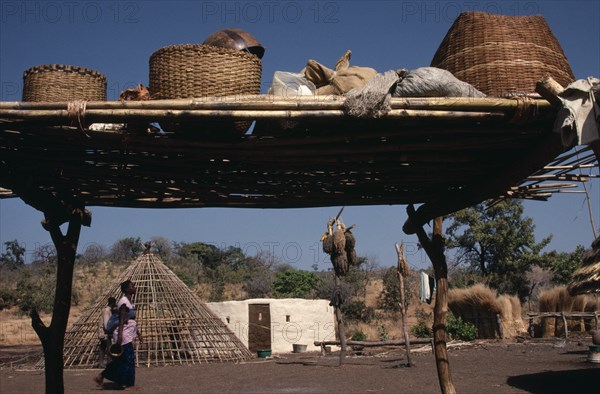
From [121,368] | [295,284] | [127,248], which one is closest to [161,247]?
[127,248]

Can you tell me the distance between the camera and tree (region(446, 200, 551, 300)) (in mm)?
28547

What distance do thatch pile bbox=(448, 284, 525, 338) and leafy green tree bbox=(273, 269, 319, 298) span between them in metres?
10.1

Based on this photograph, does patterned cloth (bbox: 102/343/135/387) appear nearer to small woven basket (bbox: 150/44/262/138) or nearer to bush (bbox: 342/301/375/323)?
small woven basket (bbox: 150/44/262/138)

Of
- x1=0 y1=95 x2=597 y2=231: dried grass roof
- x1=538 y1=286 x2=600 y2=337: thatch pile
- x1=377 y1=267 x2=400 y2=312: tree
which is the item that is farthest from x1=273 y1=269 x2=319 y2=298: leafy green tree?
x1=0 y1=95 x2=597 y2=231: dried grass roof

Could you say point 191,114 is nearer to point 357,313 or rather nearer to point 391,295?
point 357,313

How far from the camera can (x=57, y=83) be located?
3664 mm

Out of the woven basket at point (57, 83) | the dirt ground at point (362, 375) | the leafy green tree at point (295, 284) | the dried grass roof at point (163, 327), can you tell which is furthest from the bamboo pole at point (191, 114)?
the leafy green tree at point (295, 284)

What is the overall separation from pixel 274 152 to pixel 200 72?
537 mm

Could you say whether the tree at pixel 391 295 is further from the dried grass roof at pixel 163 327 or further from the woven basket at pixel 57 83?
the woven basket at pixel 57 83

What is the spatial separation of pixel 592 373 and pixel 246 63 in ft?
30.0

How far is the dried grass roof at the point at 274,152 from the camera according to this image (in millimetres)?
3016

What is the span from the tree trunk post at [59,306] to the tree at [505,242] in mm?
25079

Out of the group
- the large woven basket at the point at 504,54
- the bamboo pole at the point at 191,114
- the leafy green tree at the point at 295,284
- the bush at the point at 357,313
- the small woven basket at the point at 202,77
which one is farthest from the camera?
the leafy green tree at the point at 295,284

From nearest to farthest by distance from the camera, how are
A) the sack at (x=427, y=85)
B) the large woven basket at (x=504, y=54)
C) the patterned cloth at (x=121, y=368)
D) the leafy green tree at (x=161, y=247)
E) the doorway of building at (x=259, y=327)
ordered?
the sack at (x=427, y=85)
the large woven basket at (x=504, y=54)
the patterned cloth at (x=121, y=368)
the doorway of building at (x=259, y=327)
the leafy green tree at (x=161, y=247)
